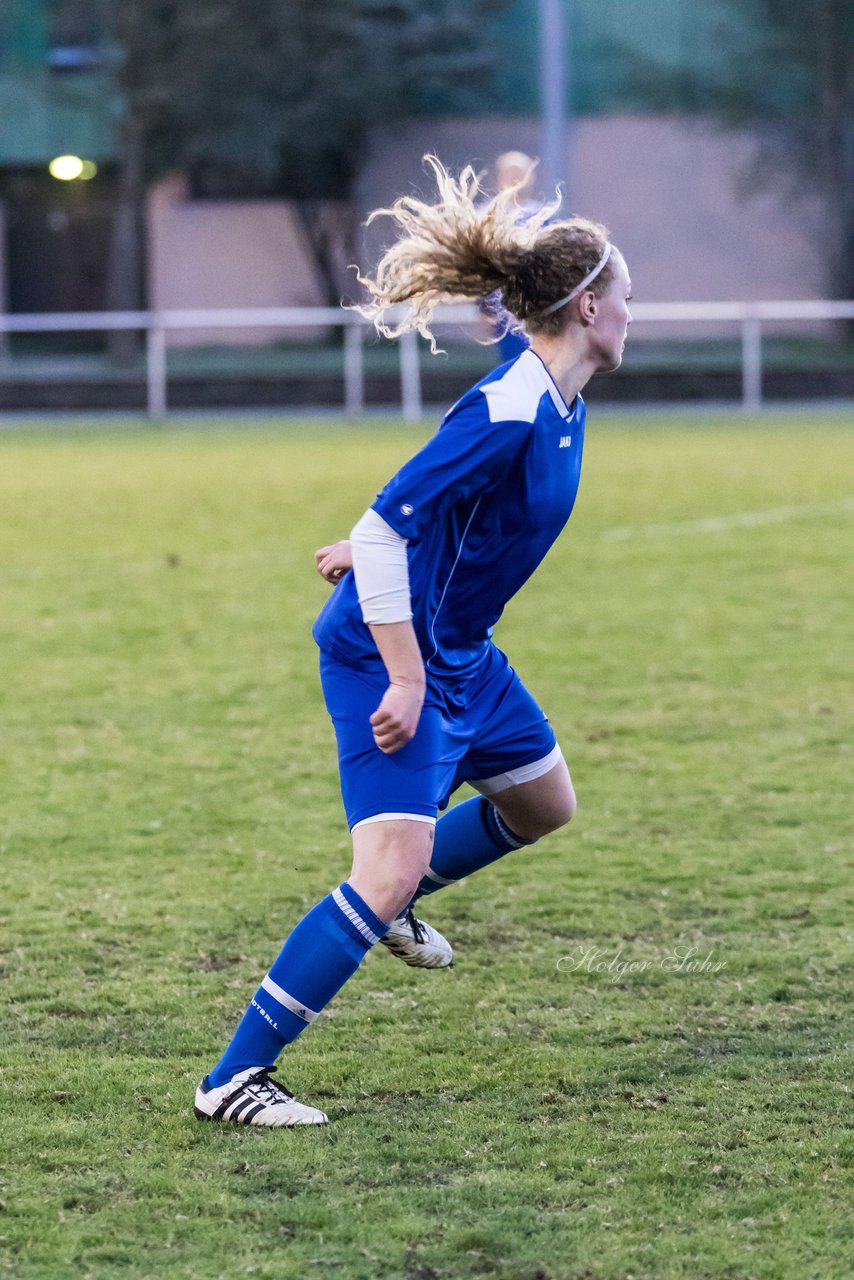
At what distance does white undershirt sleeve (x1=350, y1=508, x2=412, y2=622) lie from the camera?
343cm

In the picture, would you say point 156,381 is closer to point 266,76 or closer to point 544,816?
point 266,76

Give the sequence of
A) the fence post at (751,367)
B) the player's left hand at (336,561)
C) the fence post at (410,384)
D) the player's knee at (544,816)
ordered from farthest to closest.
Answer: the fence post at (751,367) < the fence post at (410,384) < the player's knee at (544,816) < the player's left hand at (336,561)

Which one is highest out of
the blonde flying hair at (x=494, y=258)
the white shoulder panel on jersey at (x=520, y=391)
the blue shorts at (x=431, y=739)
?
the blonde flying hair at (x=494, y=258)

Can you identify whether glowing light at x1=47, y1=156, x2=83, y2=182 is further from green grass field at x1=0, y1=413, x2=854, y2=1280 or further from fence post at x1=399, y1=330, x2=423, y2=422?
green grass field at x1=0, y1=413, x2=854, y2=1280

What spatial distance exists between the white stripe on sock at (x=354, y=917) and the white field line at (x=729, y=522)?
28.7 ft

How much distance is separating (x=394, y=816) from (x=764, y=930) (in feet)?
5.20

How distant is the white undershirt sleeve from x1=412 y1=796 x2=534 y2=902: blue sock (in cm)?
96

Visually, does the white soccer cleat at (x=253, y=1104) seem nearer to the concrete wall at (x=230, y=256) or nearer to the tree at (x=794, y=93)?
the tree at (x=794, y=93)

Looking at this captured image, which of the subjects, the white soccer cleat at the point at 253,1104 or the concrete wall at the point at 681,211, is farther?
the concrete wall at the point at 681,211

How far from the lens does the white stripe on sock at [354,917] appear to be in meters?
3.53

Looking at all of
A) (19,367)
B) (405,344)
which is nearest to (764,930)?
(405,344)

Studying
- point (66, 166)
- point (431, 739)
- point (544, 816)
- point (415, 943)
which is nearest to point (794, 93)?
point (66, 166)

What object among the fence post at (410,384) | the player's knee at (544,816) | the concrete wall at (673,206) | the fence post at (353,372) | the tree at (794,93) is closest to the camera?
the player's knee at (544,816)

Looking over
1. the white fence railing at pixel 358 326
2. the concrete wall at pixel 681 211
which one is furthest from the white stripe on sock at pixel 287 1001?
the concrete wall at pixel 681 211
